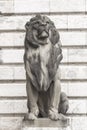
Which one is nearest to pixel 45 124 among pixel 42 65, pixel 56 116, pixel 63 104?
pixel 56 116

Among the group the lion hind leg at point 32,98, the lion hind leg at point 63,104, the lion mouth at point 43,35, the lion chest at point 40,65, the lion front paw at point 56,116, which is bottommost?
the lion hind leg at point 63,104

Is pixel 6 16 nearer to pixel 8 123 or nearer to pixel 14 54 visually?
pixel 14 54

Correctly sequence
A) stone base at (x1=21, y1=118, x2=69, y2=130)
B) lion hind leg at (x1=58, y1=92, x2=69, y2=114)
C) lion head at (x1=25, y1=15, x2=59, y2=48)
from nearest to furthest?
stone base at (x1=21, y1=118, x2=69, y2=130), lion head at (x1=25, y1=15, x2=59, y2=48), lion hind leg at (x1=58, y1=92, x2=69, y2=114)

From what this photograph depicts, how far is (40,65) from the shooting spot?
9.86 meters

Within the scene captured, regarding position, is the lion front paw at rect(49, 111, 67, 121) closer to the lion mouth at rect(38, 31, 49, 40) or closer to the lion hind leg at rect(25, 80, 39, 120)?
the lion hind leg at rect(25, 80, 39, 120)

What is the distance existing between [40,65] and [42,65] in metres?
0.04

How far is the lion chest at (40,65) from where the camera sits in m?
9.86

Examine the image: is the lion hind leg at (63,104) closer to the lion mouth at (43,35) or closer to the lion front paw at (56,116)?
the lion front paw at (56,116)

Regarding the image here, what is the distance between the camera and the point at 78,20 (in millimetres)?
11953

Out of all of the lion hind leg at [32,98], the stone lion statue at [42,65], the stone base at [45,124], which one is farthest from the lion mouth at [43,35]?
the stone base at [45,124]

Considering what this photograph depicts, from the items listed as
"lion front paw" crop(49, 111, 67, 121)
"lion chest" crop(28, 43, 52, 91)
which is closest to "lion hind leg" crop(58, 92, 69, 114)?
"lion front paw" crop(49, 111, 67, 121)

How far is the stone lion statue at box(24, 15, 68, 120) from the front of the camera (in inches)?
389

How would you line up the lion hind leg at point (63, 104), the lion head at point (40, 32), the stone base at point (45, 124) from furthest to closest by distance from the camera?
the lion hind leg at point (63, 104) → the lion head at point (40, 32) → the stone base at point (45, 124)

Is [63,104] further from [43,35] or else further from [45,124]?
[43,35]
